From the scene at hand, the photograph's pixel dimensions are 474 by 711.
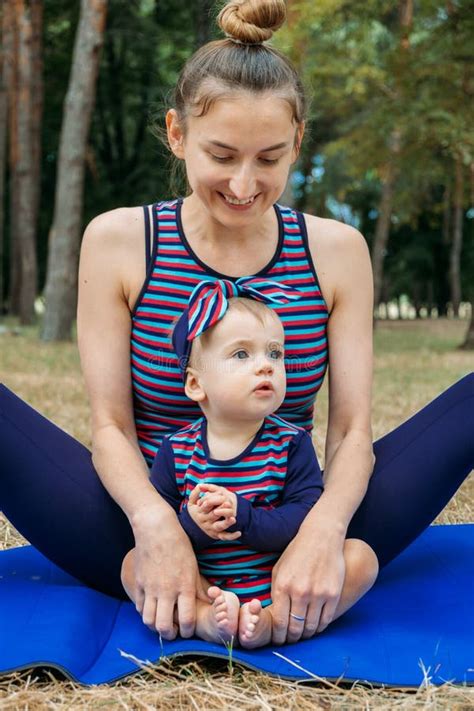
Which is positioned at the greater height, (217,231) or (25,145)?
(25,145)

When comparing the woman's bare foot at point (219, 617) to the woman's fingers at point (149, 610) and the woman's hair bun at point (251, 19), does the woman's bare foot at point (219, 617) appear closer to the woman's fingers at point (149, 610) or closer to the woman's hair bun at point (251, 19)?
the woman's fingers at point (149, 610)

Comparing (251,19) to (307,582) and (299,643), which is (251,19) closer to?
(307,582)

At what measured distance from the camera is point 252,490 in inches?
90.0

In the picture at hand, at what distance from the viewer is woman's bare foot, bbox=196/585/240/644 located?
6.88 ft

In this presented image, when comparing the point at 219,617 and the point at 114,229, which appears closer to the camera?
the point at 219,617

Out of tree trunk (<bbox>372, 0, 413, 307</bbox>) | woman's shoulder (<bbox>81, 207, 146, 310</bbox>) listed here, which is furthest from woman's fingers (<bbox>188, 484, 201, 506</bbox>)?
tree trunk (<bbox>372, 0, 413, 307</bbox>)

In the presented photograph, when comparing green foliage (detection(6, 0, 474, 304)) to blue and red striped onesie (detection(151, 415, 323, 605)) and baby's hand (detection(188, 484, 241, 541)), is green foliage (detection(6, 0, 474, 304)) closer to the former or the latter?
blue and red striped onesie (detection(151, 415, 323, 605))

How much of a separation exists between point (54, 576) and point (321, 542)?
0.98 metres

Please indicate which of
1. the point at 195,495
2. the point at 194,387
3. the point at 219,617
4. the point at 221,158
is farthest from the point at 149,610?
the point at 221,158

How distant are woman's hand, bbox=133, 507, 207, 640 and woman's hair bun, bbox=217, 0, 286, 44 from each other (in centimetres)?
127

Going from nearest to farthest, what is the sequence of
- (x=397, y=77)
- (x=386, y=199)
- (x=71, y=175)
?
1. (x=71, y=175)
2. (x=397, y=77)
3. (x=386, y=199)

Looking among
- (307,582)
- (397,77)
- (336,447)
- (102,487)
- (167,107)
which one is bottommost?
(307,582)

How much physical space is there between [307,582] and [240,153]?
1062 millimetres

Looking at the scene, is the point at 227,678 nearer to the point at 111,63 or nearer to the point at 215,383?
the point at 215,383
